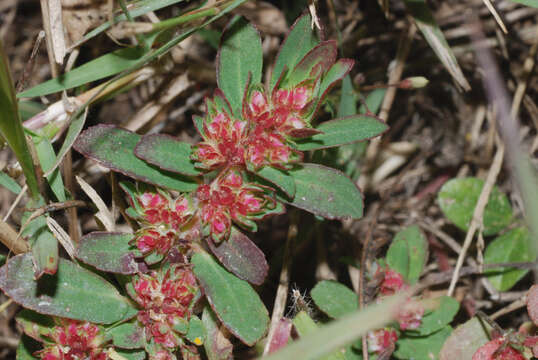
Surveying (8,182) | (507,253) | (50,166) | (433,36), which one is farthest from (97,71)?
(507,253)

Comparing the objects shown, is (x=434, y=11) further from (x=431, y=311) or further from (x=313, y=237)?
(x=431, y=311)

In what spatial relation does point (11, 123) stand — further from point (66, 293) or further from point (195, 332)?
point (195, 332)

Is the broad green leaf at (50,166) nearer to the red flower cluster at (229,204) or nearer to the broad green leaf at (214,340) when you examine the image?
the red flower cluster at (229,204)

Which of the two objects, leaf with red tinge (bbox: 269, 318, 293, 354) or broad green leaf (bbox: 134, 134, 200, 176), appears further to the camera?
leaf with red tinge (bbox: 269, 318, 293, 354)

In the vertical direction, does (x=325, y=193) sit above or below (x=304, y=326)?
above

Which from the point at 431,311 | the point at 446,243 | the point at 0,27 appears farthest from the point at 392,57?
the point at 0,27

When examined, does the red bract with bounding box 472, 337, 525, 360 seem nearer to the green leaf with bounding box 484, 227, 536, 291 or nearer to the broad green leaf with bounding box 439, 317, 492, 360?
the broad green leaf with bounding box 439, 317, 492, 360

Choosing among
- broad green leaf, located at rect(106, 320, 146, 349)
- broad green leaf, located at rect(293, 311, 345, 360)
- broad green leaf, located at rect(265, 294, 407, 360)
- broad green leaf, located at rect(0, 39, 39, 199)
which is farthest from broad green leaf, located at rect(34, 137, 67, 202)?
broad green leaf, located at rect(265, 294, 407, 360)
